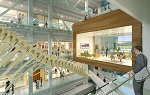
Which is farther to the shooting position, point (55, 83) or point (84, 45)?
point (84, 45)

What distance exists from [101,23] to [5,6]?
30.7 feet

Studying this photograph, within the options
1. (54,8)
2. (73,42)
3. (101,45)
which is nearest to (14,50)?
(73,42)

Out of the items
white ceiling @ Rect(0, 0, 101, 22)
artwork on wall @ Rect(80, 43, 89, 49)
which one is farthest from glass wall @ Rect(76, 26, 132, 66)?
white ceiling @ Rect(0, 0, 101, 22)

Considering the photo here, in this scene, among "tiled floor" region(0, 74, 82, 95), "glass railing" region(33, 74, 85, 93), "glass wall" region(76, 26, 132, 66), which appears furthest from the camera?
"glass railing" region(33, 74, 85, 93)

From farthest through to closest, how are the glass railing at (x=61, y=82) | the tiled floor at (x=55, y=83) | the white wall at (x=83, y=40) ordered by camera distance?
the white wall at (x=83, y=40) → the glass railing at (x=61, y=82) → the tiled floor at (x=55, y=83)

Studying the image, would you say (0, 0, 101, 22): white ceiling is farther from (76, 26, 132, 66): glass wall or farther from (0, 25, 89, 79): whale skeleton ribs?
(0, 25, 89, 79): whale skeleton ribs

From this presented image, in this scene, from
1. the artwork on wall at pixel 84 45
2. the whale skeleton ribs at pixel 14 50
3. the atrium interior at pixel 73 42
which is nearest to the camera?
the whale skeleton ribs at pixel 14 50

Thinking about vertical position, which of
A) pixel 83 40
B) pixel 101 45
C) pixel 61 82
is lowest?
pixel 61 82

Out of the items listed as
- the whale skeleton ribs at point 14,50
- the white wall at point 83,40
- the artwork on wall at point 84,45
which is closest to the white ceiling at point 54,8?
the white wall at point 83,40

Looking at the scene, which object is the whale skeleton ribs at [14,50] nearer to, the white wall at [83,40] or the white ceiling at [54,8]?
the white wall at [83,40]

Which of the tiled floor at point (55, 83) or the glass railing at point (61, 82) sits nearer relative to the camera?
the tiled floor at point (55, 83)

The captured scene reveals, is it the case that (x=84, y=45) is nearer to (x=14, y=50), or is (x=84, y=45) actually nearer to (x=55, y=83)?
(x=55, y=83)

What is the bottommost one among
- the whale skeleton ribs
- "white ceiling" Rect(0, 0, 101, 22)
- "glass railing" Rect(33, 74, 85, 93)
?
"glass railing" Rect(33, 74, 85, 93)

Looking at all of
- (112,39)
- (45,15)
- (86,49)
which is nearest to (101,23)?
(112,39)
